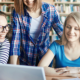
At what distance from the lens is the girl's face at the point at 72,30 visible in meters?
1.09

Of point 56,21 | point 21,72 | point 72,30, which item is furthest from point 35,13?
point 21,72

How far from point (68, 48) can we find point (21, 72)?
741mm

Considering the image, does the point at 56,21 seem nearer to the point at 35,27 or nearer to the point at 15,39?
the point at 35,27

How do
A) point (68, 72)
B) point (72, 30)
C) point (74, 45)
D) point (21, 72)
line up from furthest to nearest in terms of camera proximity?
point (74, 45)
point (72, 30)
point (68, 72)
point (21, 72)

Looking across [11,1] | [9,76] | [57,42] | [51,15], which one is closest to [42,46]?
[57,42]

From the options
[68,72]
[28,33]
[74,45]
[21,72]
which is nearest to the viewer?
[21,72]

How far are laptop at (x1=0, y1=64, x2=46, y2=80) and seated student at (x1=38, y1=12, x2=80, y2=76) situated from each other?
0.48 metres

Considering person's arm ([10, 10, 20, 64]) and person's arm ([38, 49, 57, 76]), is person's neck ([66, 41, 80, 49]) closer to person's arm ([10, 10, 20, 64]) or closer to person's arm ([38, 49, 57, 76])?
person's arm ([38, 49, 57, 76])

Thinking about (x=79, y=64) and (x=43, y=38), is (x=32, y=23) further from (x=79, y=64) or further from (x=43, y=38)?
(x=79, y=64)

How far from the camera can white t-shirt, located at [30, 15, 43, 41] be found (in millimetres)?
1336

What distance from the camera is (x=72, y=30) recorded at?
109 cm

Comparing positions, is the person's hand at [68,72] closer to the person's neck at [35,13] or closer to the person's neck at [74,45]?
the person's neck at [74,45]

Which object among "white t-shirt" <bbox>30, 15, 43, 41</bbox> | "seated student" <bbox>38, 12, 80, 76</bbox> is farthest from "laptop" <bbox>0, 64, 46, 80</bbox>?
"white t-shirt" <bbox>30, 15, 43, 41</bbox>

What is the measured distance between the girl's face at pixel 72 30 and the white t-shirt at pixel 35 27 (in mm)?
351
